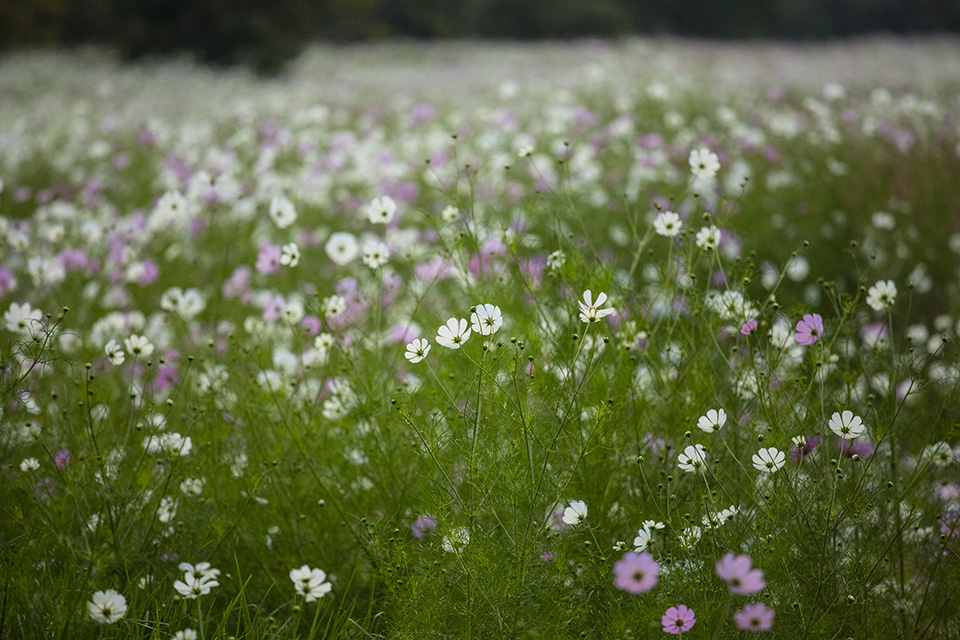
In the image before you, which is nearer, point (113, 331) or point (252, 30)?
point (113, 331)

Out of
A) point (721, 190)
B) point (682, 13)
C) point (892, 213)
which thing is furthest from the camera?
point (682, 13)

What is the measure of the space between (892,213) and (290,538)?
3355mm

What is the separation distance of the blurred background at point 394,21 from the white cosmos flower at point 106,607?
12.1 meters

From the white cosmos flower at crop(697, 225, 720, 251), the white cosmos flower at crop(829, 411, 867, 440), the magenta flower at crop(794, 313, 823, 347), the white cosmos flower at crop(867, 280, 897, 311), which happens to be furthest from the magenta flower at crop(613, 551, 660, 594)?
the white cosmos flower at crop(867, 280, 897, 311)

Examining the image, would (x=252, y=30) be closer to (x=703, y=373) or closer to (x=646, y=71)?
(x=646, y=71)

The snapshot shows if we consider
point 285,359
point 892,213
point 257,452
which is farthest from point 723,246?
point 257,452

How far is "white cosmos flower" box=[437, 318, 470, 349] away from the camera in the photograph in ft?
4.39

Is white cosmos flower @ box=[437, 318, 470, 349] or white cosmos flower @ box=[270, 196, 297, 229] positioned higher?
white cosmos flower @ box=[437, 318, 470, 349]

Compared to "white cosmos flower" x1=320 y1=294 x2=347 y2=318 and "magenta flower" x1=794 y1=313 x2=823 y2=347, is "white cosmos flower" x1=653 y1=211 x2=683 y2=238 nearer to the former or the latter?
"magenta flower" x1=794 y1=313 x2=823 y2=347

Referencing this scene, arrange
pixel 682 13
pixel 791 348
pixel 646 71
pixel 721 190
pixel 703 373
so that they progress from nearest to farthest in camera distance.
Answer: pixel 703 373
pixel 791 348
pixel 721 190
pixel 646 71
pixel 682 13

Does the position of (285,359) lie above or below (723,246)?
below

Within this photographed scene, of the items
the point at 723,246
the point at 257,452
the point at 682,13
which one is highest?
the point at 682,13

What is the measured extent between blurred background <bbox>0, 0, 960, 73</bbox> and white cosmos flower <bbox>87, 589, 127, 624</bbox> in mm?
12144

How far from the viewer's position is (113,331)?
8.00 feet
